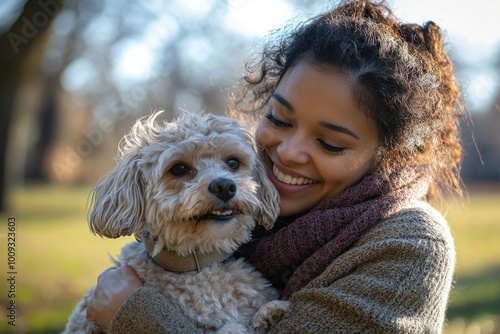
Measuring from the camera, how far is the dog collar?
115 inches

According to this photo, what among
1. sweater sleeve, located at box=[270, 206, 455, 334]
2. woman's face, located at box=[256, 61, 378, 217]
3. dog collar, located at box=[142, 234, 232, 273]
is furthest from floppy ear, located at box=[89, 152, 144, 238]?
sweater sleeve, located at box=[270, 206, 455, 334]

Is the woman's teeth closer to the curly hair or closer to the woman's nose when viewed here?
the woman's nose

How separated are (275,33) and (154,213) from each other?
60.9 inches

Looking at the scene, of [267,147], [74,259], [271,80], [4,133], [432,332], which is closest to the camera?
[432,332]

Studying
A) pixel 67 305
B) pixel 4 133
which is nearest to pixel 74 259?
pixel 67 305

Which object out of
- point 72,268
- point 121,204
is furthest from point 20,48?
point 121,204

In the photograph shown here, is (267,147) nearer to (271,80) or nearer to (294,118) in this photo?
(294,118)

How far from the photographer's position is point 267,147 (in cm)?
329

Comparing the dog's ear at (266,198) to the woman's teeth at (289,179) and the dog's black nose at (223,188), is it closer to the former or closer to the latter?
the woman's teeth at (289,179)

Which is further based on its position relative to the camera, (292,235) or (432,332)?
(292,235)

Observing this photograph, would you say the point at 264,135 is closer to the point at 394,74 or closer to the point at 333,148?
the point at 333,148

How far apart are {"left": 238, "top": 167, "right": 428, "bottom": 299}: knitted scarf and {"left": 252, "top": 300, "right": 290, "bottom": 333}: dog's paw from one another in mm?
204

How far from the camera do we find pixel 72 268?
29.9ft

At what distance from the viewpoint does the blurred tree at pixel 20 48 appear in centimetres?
970
